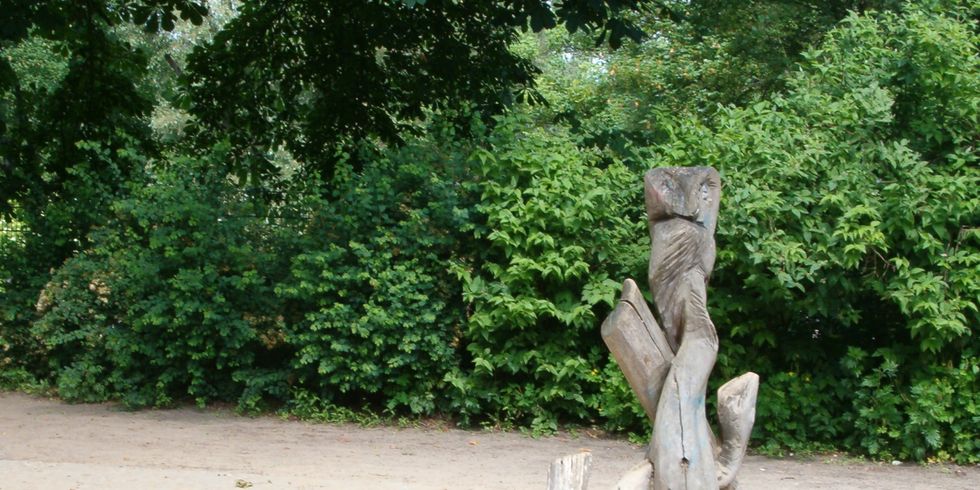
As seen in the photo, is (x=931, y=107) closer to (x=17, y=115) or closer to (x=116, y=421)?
(x=116, y=421)

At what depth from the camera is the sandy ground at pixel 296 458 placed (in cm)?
778

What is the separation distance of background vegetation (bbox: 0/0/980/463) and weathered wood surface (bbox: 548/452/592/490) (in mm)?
4589

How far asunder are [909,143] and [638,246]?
2487 millimetres

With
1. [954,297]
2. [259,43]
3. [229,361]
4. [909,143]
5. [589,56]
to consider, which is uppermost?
[589,56]

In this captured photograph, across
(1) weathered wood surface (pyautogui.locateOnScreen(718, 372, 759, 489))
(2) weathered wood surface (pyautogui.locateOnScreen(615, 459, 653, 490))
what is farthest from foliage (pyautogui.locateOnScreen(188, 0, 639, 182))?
(2) weathered wood surface (pyautogui.locateOnScreen(615, 459, 653, 490))

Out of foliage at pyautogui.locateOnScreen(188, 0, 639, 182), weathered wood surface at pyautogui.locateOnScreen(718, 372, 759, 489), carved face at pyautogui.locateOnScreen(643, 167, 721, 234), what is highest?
foliage at pyautogui.locateOnScreen(188, 0, 639, 182)

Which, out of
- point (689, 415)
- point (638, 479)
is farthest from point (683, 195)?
point (638, 479)

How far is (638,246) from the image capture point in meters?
9.93

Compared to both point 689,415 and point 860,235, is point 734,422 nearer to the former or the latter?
point 689,415

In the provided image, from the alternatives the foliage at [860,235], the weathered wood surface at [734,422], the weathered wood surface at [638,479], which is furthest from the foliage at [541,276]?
the weathered wood surface at [638,479]

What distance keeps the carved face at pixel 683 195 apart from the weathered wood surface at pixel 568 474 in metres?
1.26

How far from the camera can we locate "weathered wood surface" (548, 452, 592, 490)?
4305mm

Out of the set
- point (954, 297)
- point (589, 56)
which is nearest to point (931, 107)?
point (954, 297)

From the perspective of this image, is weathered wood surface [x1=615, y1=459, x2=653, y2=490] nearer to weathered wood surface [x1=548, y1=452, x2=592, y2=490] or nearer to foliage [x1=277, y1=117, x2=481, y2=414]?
weathered wood surface [x1=548, y1=452, x2=592, y2=490]
